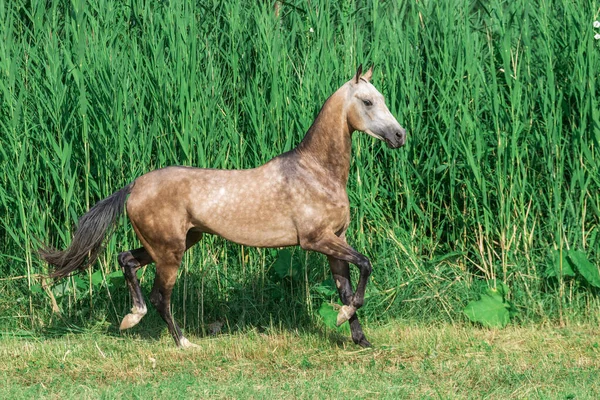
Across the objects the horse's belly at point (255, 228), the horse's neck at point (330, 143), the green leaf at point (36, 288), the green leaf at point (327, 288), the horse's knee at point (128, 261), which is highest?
the horse's neck at point (330, 143)

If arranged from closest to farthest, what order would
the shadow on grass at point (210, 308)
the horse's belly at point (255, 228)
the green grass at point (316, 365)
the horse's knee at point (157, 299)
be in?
the green grass at point (316, 365) < the horse's belly at point (255, 228) < the horse's knee at point (157, 299) < the shadow on grass at point (210, 308)

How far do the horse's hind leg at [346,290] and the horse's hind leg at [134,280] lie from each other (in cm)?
132

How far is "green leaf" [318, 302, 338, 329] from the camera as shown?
715 cm

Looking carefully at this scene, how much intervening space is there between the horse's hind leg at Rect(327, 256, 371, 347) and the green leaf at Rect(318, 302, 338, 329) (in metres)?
0.44

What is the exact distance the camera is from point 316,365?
6.39 m

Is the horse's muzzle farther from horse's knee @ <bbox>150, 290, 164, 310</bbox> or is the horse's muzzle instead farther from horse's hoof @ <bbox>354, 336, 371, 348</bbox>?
horse's knee @ <bbox>150, 290, 164, 310</bbox>

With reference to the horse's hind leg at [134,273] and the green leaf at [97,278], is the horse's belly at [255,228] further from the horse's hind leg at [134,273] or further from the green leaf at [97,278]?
the green leaf at [97,278]

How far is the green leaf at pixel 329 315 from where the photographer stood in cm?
715

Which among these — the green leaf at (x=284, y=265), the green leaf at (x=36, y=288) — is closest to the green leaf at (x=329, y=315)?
the green leaf at (x=284, y=265)

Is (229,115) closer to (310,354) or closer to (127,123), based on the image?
(127,123)

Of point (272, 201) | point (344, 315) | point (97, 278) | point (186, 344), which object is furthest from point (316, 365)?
point (97, 278)

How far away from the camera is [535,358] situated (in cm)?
644

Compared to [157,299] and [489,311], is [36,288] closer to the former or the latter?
[157,299]

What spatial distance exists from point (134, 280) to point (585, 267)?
11.1 feet
